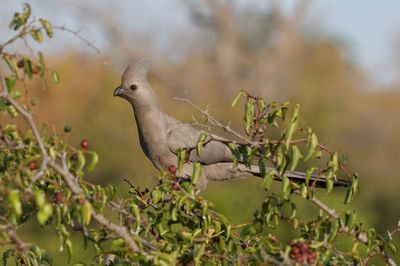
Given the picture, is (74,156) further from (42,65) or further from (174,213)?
(174,213)

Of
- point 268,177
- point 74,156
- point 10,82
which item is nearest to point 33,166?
point 74,156

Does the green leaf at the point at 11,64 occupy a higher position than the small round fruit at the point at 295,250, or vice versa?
the green leaf at the point at 11,64

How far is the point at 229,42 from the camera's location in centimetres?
3678

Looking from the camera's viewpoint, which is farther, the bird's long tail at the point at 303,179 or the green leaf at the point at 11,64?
the bird's long tail at the point at 303,179

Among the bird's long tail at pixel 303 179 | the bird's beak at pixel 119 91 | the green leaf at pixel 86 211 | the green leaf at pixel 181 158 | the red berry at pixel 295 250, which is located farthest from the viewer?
the bird's beak at pixel 119 91

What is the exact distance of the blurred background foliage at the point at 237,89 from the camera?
63.4 ft

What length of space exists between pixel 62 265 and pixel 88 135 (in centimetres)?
763

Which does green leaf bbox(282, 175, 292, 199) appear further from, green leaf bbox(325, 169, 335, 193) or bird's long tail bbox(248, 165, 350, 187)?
bird's long tail bbox(248, 165, 350, 187)

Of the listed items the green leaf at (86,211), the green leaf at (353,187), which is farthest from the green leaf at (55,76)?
the green leaf at (353,187)

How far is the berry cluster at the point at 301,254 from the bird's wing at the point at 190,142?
266cm

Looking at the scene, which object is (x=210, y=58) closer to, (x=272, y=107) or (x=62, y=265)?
(x=62, y=265)

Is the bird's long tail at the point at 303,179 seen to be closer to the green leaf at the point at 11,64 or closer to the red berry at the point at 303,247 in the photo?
the red berry at the point at 303,247

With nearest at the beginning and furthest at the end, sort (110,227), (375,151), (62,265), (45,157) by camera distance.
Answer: (45,157)
(110,227)
(62,265)
(375,151)

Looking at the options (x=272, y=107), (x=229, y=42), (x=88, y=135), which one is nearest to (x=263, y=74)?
(x=229, y=42)
